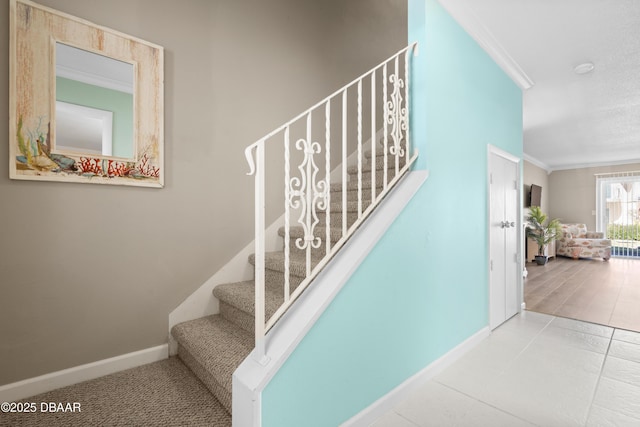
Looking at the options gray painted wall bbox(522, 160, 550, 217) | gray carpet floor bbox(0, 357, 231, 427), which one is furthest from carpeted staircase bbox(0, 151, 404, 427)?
gray painted wall bbox(522, 160, 550, 217)

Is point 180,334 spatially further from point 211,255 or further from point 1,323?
point 1,323

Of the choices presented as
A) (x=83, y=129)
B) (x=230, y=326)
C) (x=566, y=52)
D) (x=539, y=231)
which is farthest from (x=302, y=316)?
(x=539, y=231)

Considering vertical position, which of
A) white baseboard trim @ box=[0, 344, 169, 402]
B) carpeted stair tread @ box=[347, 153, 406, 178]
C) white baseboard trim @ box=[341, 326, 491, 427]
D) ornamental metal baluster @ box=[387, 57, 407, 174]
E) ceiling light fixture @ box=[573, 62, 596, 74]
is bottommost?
white baseboard trim @ box=[341, 326, 491, 427]

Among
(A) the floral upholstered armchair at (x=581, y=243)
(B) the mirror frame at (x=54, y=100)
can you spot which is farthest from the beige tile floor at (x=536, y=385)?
(A) the floral upholstered armchair at (x=581, y=243)

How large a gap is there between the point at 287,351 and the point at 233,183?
153cm

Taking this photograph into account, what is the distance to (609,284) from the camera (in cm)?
491

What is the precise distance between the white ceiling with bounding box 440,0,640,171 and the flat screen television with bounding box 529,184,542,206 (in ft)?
8.97

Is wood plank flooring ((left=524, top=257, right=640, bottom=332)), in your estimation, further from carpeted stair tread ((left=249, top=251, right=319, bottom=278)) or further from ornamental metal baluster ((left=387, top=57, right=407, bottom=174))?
carpeted stair tread ((left=249, top=251, right=319, bottom=278))

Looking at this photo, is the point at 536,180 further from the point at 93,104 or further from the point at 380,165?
the point at 93,104

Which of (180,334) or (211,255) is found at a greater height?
(211,255)

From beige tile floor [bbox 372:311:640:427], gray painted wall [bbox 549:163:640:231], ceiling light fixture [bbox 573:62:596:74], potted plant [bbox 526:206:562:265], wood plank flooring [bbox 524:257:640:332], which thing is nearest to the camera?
beige tile floor [bbox 372:311:640:427]

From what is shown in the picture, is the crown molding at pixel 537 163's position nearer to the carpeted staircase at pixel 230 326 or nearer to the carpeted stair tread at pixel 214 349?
the carpeted staircase at pixel 230 326

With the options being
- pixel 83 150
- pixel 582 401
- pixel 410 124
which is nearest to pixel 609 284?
pixel 582 401

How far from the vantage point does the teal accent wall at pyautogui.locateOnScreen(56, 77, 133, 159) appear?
1.79 meters
